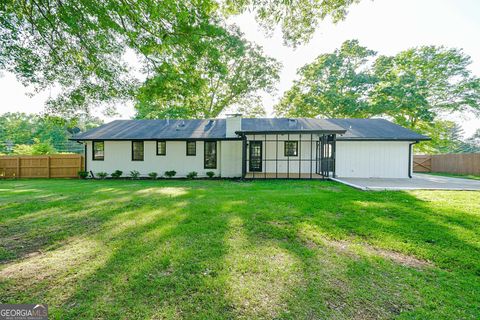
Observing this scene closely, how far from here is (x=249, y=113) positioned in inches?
889

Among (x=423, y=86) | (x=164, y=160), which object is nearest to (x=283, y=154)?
(x=164, y=160)

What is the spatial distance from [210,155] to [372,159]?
912 centimetres

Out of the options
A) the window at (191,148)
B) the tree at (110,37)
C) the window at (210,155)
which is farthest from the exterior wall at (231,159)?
the tree at (110,37)

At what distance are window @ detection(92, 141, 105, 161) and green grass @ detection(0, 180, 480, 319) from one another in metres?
8.21

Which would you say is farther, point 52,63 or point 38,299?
point 52,63

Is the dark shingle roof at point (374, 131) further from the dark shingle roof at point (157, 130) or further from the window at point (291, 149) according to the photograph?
the dark shingle roof at point (157, 130)

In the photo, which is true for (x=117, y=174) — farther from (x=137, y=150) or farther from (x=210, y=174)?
(x=210, y=174)

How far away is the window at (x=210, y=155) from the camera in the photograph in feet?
41.2

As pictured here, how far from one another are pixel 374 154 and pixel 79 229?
13.2 meters

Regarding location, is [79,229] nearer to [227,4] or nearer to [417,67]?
[227,4]

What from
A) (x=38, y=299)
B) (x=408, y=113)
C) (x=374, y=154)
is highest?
(x=408, y=113)

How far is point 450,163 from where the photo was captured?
53.5ft

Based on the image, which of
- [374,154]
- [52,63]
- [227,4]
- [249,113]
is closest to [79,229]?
[52,63]

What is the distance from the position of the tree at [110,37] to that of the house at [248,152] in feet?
19.5
